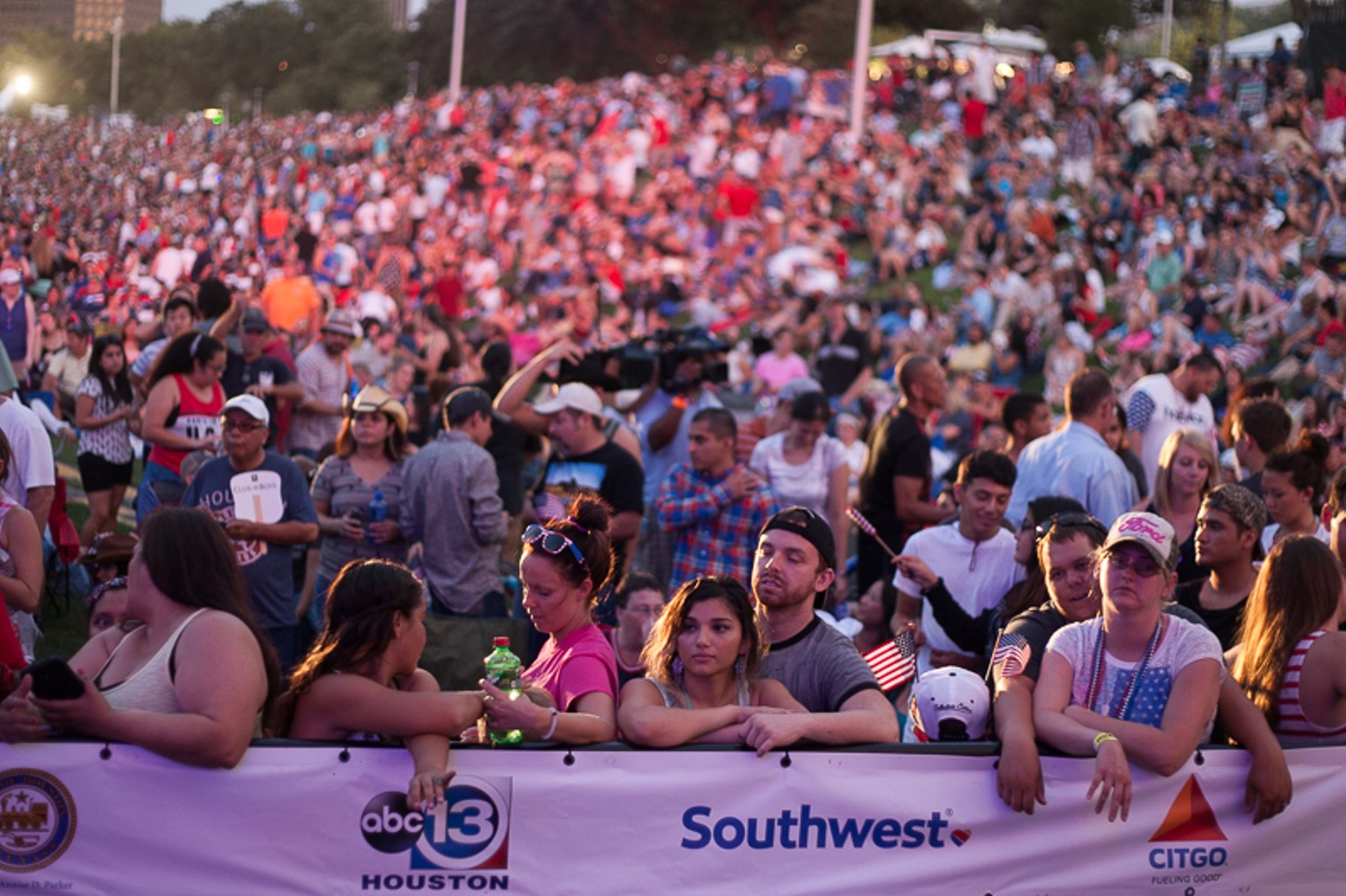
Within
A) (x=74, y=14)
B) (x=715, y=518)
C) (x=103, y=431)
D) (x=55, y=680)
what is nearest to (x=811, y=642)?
(x=55, y=680)

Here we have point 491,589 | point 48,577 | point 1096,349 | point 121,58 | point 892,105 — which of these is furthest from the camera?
point 892,105

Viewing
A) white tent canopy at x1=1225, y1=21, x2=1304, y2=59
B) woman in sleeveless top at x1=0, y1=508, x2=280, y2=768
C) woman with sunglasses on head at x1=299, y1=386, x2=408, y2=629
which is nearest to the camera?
woman in sleeveless top at x1=0, y1=508, x2=280, y2=768

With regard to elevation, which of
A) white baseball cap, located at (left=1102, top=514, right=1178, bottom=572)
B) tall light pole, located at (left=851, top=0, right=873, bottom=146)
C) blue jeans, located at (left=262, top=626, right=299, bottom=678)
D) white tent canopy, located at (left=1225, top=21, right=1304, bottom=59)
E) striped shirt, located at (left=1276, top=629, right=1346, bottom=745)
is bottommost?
blue jeans, located at (left=262, top=626, right=299, bottom=678)

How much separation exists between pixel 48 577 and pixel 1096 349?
1435 cm

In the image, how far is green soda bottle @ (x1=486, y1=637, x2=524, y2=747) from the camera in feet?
13.4

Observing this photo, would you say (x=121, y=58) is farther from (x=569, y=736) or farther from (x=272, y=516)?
(x=569, y=736)

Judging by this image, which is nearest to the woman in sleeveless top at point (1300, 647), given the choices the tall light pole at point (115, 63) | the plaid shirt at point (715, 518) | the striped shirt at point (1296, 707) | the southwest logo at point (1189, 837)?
the striped shirt at point (1296, 707)

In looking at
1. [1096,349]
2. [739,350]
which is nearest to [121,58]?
[739,350]

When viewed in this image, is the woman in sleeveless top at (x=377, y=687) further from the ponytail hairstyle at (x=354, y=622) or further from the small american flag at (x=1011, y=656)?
the small american flag at (x=1011, y=656)

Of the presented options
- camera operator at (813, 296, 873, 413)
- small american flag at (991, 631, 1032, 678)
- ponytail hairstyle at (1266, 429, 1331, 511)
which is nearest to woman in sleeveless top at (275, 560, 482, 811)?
small american flag at (991, 631, 1032, 678)

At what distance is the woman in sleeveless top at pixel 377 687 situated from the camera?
153 inches

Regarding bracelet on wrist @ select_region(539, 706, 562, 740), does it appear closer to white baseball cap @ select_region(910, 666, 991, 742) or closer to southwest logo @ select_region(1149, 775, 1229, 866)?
white baseball cap @ select_region(910, 666, 991, 742)

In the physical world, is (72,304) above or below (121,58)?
below

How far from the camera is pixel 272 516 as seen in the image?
21.3ft
